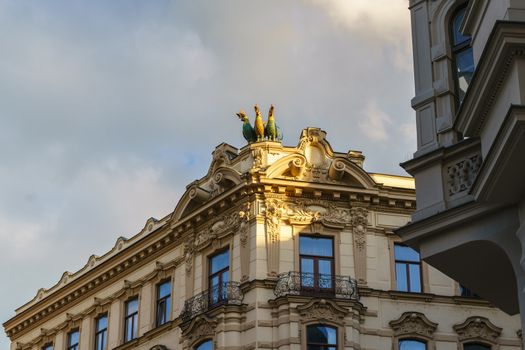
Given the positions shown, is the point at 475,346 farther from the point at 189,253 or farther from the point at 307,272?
the point at 189,253

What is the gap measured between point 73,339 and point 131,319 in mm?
5416

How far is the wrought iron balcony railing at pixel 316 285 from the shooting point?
37.7 m

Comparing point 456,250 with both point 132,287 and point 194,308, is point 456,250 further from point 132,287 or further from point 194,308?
point 132,287

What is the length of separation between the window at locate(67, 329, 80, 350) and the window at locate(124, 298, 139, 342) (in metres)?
4.46

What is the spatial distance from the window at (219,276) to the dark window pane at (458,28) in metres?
19.8

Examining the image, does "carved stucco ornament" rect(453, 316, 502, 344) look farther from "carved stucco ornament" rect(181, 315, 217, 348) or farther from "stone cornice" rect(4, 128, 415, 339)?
"carved stucco ornament" rect(181, 315, 217, 348)

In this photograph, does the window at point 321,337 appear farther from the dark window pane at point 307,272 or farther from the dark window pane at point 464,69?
the dark window pane at point 464,69

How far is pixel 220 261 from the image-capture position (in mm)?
40156

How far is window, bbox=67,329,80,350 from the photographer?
48.5 meters

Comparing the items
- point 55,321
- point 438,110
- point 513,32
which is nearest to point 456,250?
point 438,110

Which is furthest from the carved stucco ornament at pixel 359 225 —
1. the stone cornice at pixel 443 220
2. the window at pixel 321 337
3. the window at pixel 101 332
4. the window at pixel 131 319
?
the stone cornice at pixel 443 220

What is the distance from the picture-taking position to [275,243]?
38562mm

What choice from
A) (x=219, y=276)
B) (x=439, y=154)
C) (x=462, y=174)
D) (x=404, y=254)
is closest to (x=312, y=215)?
(x=404, y=254)

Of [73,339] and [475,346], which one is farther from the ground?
[73,339]
